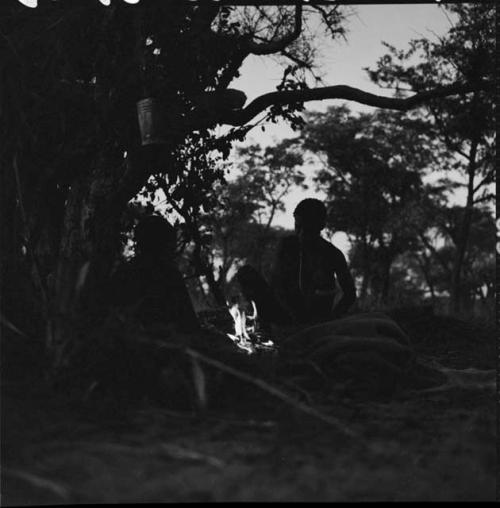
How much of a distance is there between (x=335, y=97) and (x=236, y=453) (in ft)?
15.2

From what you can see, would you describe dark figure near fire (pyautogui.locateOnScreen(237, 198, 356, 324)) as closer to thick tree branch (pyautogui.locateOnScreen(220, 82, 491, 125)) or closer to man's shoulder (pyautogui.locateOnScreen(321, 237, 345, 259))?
man's shoulder (pyautogui.locateOnScreen(321, 237, 345, 259))

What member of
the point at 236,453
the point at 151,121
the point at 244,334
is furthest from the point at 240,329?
the point at 236,453

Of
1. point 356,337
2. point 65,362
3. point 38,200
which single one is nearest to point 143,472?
point 65,362

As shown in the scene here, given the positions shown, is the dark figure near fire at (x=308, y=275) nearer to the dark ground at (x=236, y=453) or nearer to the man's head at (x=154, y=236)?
the man's head at (x=154, y=236)

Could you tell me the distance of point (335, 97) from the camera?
245 inches

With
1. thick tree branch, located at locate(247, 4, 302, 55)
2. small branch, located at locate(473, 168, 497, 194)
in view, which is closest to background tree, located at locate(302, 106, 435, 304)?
small branch, located at locate(473, 168, 497, 194)

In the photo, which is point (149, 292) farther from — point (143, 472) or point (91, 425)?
point (143, 472)

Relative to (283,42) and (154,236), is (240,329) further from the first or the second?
(283,42)

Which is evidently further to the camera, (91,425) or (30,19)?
(30,19)

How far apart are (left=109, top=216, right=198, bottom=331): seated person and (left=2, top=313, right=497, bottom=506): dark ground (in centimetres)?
91

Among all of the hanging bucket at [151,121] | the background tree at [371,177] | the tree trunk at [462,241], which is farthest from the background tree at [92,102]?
the background tree at [371,177]

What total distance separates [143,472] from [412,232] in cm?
2992

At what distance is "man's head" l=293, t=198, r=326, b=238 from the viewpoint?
4.99m

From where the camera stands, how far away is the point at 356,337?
348 centimetres
